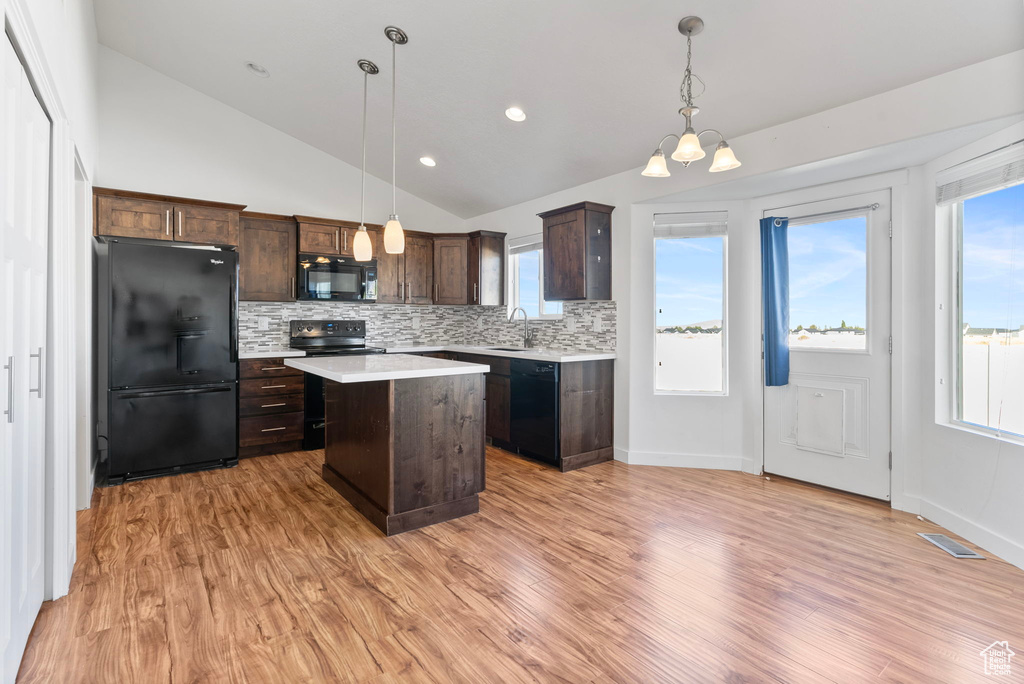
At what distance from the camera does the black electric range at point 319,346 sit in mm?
4758

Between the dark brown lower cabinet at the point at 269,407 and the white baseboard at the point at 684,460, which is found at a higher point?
the dark brown lower cabinet at the point at 269,407

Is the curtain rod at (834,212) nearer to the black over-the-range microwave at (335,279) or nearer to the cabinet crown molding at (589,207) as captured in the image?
the cabinet crown molding at (589,207)

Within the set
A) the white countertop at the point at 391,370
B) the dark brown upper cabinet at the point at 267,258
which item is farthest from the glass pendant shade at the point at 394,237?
the dark brown upper cabinet at the point at 267,258

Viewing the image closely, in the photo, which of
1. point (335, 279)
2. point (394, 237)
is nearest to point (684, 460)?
point (394, 237)

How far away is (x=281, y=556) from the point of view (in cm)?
256

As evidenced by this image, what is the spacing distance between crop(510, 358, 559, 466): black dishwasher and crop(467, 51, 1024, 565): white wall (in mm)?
664

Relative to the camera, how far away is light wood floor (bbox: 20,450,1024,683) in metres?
1.73

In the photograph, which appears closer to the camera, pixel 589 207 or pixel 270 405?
pixel 589 207

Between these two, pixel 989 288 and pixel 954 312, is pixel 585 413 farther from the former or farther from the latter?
pixel 989 288

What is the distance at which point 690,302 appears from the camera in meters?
4.18

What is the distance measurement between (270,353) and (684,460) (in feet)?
12.6

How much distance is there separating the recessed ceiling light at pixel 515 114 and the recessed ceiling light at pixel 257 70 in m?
2.11

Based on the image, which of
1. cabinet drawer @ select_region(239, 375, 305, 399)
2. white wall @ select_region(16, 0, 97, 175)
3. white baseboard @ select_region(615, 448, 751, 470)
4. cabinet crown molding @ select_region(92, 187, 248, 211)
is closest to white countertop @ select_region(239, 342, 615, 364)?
cabinet drawer @ select_region(239, 375, 305, 399)

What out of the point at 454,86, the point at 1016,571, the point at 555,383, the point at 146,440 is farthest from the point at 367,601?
the point at 454,86
